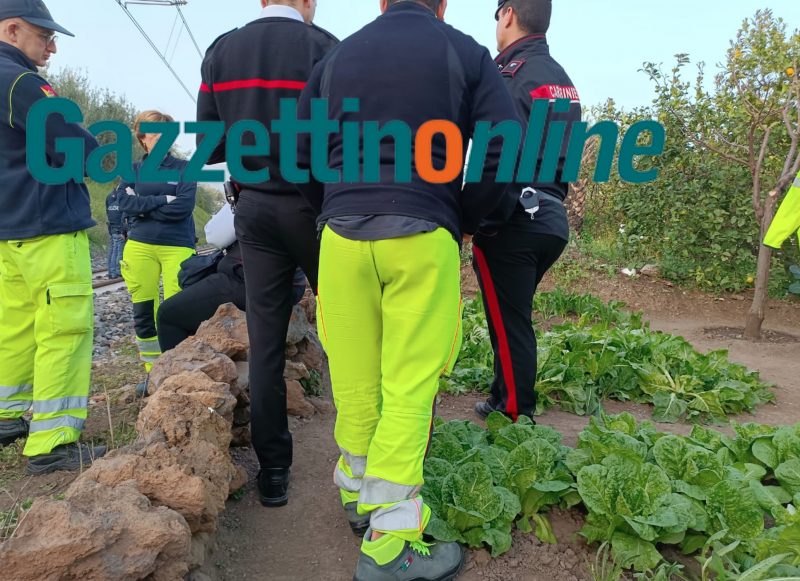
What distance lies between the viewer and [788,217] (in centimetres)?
511

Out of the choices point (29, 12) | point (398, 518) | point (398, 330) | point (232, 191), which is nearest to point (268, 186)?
point (232, 191)

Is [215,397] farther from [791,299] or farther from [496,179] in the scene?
[791,299]

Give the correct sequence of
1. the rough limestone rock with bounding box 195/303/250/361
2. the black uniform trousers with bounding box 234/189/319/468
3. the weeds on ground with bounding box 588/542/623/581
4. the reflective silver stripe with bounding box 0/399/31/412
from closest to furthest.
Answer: the weeds on ground with bounding box 588/542/623/581 < the black uniform trousers with bounding box 234/189/319/468 < the reflective silver stripe with bounding box 0/399/31/412 < the rough limestone rock with bounding box 195/303/250/361

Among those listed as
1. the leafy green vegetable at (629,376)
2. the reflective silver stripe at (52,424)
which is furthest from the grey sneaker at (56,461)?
the leafy green vegetable at (629,376)

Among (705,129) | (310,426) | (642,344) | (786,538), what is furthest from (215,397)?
(705,129)

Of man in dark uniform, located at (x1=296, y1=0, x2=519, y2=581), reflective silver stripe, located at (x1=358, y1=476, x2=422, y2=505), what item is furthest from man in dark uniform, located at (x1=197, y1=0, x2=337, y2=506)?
reflective silver stripe, located at (x1=358, y1=476, x2=422, y2=505)

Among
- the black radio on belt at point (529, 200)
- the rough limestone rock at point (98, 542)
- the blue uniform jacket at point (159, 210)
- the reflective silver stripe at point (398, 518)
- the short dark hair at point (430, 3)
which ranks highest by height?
the short dark hair at point (430, 3)

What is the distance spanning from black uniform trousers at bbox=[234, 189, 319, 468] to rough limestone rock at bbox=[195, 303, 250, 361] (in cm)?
85

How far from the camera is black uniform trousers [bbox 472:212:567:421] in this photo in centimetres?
322

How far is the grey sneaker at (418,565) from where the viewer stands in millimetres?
2117

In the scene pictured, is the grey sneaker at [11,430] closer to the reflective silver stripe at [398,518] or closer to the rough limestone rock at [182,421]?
the rough limestone rock at [182,421]

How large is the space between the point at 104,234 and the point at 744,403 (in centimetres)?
1740

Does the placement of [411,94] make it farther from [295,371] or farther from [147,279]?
[147,279]

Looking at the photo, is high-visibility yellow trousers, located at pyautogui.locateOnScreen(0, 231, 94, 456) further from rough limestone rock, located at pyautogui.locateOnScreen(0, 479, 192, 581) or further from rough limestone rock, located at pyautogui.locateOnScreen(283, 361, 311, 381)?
rough limestone rock, located at pyautogui.locateOnScreen(0, 479, 192, 581)
